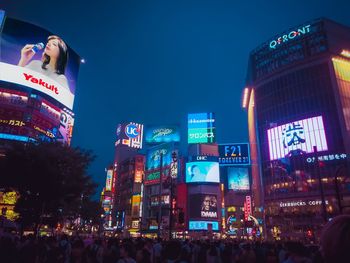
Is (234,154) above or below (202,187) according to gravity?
above

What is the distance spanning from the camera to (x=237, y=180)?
88750 millimetres

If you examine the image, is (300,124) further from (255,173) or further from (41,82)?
(41,82)

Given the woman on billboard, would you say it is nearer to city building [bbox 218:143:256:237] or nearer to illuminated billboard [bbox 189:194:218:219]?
city building [bbox 218:143:256:237]

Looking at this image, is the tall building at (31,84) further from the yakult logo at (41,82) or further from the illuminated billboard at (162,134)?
the illuminated billboard at (162,134)

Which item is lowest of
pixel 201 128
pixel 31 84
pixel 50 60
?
pixel 31 84

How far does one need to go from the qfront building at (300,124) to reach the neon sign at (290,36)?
0.11m

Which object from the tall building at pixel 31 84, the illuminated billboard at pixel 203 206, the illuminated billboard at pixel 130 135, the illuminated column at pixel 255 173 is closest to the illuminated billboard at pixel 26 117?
the tall building at pixel 31 84

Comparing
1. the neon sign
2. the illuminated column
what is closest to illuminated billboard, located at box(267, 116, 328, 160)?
the illuminated column

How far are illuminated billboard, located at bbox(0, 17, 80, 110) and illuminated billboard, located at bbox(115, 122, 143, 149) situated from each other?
47237 mm

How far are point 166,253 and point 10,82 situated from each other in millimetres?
58614

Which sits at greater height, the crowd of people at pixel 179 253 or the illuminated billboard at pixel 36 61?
the illuminated billboard at pixel 36 61

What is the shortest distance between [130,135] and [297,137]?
60498mm

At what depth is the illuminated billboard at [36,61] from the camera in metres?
55.0

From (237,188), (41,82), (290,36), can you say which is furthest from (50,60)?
(290,36)
